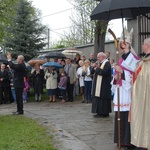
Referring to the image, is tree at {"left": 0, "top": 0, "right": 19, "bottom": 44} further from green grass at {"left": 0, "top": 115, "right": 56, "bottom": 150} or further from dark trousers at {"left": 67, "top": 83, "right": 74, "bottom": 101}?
green grass at {"left": 0, "top": 115, "right": 56, "bottom": 150}

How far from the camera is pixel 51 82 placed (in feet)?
52.1

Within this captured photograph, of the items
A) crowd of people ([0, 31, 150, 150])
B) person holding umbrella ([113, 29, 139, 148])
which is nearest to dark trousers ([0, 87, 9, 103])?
crowd of people ([0, 31, 150, 150])

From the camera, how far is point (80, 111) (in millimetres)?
12359

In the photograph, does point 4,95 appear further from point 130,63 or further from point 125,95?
point 130,63

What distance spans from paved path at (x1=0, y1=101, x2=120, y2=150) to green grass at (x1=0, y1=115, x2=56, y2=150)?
0.26m

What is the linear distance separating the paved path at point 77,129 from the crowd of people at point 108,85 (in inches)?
17.9

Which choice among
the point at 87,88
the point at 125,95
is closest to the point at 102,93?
the point at 125,95

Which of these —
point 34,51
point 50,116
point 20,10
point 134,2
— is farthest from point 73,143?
point 20,10

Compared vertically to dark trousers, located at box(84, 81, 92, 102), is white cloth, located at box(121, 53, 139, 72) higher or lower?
higher

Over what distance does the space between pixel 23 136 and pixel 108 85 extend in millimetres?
3633

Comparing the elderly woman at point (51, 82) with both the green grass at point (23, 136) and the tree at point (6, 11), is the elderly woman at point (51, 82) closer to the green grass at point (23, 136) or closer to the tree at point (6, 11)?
the tree at point (6, 11)

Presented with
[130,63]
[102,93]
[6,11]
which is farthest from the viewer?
[6,11]

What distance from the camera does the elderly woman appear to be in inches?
624

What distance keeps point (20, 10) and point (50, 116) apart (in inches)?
464
